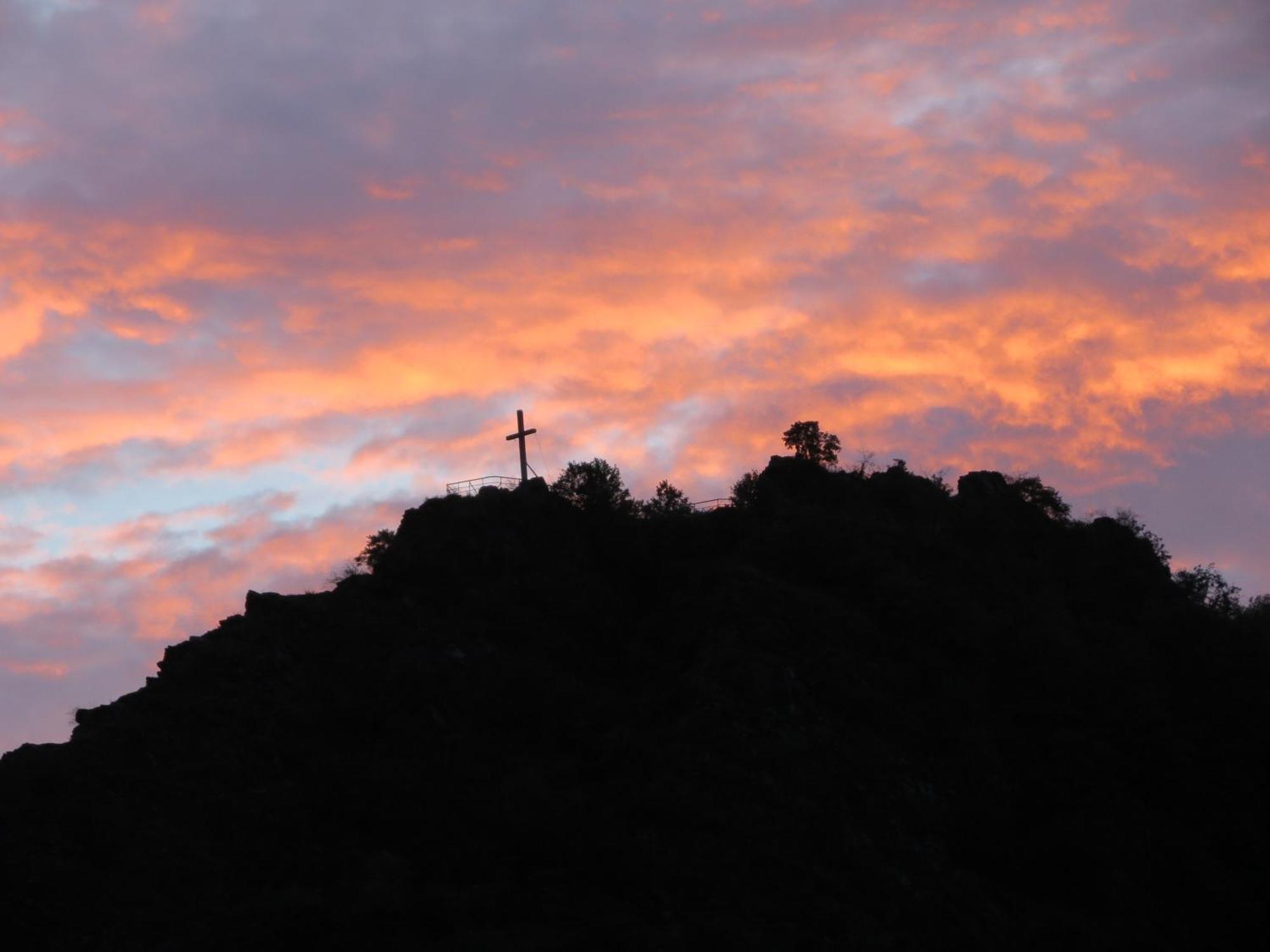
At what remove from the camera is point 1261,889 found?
164 ft

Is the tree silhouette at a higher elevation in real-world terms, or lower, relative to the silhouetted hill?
higher

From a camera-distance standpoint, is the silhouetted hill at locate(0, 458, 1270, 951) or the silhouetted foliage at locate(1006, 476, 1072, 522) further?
the silhouetted foliage at locate(1006, 476, 1072, 522)

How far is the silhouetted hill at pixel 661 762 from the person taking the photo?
42.8 m

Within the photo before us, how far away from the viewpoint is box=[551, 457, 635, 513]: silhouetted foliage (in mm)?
66438

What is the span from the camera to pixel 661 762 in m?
49.1

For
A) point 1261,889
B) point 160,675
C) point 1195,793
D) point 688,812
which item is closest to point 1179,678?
point 1195,793

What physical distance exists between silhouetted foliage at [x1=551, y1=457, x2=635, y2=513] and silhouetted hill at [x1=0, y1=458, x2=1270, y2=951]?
169 centimetres

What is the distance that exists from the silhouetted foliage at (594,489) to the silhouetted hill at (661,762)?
1.69 metres

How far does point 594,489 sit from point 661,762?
831 inches

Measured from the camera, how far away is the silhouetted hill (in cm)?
4275

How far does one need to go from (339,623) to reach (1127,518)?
48054mm

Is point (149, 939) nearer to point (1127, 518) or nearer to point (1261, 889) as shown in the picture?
point (1261, 889)

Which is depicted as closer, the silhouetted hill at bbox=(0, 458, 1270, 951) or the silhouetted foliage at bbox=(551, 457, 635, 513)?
the silhouetted hill at bbox=(0, 458, 1270, 951)

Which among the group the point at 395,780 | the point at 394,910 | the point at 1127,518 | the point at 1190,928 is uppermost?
the point at 1127,518
